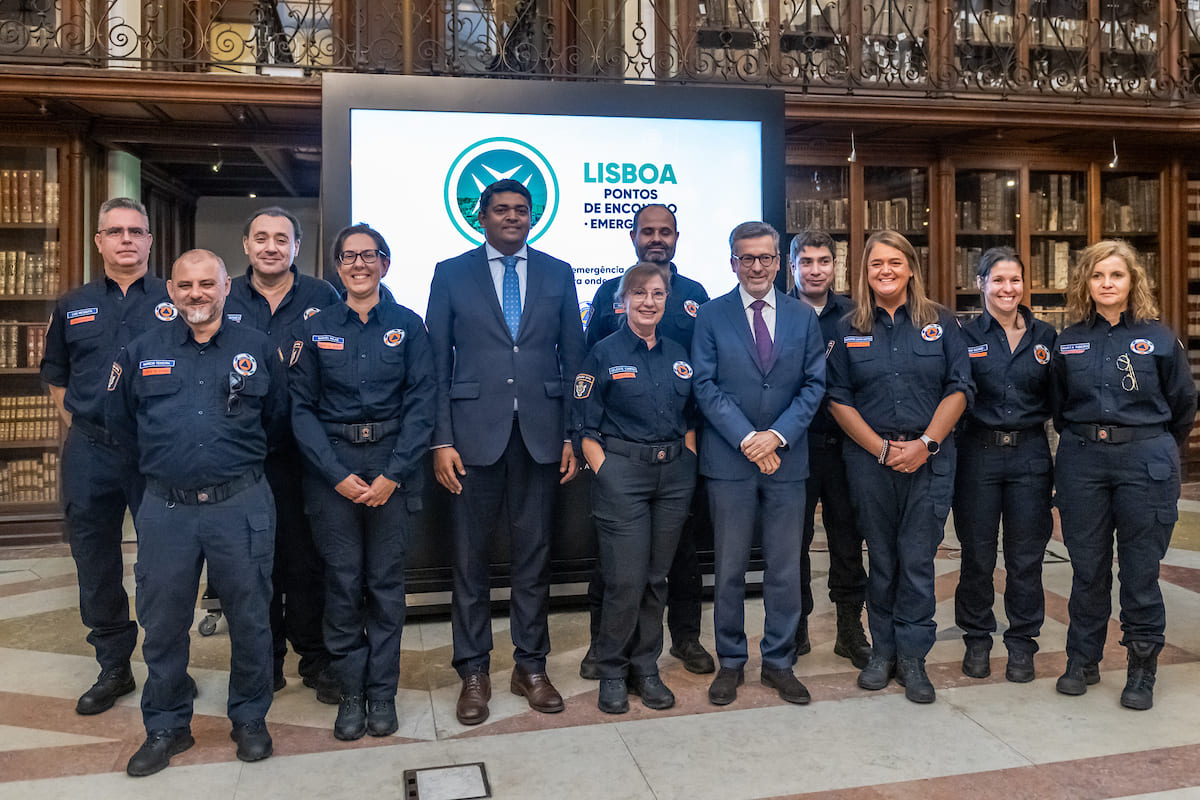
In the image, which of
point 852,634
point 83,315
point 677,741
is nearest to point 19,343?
point 83,315

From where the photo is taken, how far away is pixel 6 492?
20.0ft

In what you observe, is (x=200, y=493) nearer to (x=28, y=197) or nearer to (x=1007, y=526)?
(x=1007, y=526)

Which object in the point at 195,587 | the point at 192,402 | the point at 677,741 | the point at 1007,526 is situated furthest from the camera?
the point at 1007,526

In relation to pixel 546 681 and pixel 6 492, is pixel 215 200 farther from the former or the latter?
pixel 546 681

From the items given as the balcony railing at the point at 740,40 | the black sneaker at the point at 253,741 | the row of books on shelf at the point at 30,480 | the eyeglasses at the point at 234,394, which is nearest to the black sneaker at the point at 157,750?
the black sneaker at the point at 253,741

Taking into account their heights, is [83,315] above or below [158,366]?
above

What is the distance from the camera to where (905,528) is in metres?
3.26

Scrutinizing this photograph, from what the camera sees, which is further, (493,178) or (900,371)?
(493,178)

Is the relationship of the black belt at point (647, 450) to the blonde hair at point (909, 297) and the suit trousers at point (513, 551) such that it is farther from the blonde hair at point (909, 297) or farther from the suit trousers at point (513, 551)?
the blonde hair at point (909, 297)

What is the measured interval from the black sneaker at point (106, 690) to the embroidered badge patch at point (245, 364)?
1296 millimetres

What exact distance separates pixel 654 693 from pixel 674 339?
Result: 1.33 m

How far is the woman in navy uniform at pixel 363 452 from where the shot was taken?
293cm

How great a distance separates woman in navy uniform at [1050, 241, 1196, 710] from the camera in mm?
3123

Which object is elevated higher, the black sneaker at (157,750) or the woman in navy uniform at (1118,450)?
A: the woman in navy uniform at (1118,450)
